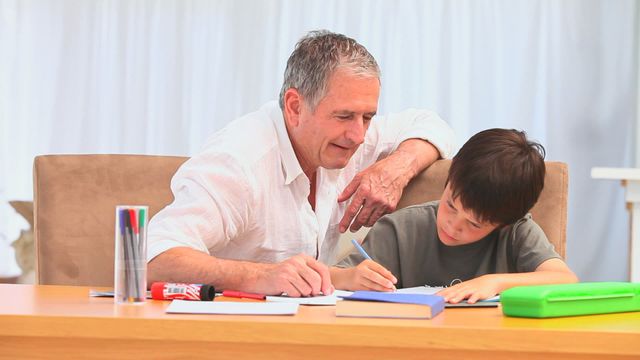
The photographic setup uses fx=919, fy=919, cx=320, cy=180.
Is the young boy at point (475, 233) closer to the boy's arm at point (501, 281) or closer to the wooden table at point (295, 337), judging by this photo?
the boy's arm at point (501, 281)

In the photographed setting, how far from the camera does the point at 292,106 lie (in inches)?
77.2

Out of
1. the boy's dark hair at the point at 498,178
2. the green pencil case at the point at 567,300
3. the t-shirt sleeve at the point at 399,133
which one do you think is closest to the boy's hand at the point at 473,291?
the green pencil case at the point at 567,300

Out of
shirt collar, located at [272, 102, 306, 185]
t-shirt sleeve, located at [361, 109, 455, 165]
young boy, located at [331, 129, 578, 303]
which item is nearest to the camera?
young boy, located at [331, 129, 578, 303]

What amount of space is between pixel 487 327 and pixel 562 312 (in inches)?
7.1

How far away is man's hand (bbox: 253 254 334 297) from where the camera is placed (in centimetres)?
139

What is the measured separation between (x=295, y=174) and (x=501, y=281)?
0.62m

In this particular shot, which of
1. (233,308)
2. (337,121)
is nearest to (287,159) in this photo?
(337,121)

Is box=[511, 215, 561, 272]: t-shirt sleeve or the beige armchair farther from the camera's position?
the beige armchair

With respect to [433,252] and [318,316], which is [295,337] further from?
[433,252]

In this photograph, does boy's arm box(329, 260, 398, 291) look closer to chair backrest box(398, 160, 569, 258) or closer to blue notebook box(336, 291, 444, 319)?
blue notebook box(336, 291, 444, 319)

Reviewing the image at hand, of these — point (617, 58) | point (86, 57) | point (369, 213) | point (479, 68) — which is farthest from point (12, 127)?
point (617, 58)

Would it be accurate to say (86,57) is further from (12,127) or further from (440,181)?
(440,181)

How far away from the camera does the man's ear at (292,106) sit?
194cm

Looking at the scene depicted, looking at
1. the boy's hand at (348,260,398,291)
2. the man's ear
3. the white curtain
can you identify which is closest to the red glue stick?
the boy's hand at (348,260,398,291)
